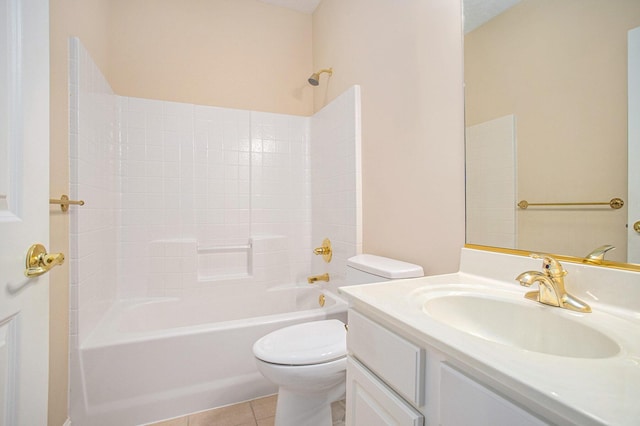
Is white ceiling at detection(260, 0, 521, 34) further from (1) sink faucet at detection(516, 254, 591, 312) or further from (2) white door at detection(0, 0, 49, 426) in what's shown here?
(2) white door at detection(0, 0, 49, 426)

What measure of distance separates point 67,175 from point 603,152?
197 centimetres

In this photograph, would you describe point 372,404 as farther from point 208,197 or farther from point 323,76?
point 323,76

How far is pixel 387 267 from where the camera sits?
4.20 ft

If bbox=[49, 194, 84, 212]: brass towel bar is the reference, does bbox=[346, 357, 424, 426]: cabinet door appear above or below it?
below

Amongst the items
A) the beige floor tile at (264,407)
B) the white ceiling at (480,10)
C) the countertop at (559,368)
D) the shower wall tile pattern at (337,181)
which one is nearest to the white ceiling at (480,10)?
the white ceiling at (480,10)

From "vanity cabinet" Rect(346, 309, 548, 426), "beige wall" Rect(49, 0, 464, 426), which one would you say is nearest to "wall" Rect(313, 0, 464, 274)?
"beige wall" Rect(49, 0, 464, 426)

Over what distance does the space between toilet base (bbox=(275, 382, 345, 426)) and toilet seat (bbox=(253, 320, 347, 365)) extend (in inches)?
7.6

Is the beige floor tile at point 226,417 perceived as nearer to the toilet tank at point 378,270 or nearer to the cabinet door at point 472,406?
the toilet tank at point 378,270

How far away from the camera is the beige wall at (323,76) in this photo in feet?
3.85

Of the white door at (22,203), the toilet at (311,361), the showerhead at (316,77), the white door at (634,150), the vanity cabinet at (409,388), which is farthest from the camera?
the showerhead at (316,77)

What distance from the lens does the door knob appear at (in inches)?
24.0

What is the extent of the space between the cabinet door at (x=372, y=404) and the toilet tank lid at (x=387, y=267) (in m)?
0.49

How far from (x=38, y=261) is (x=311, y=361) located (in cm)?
89

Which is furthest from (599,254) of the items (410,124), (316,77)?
(316,77)
